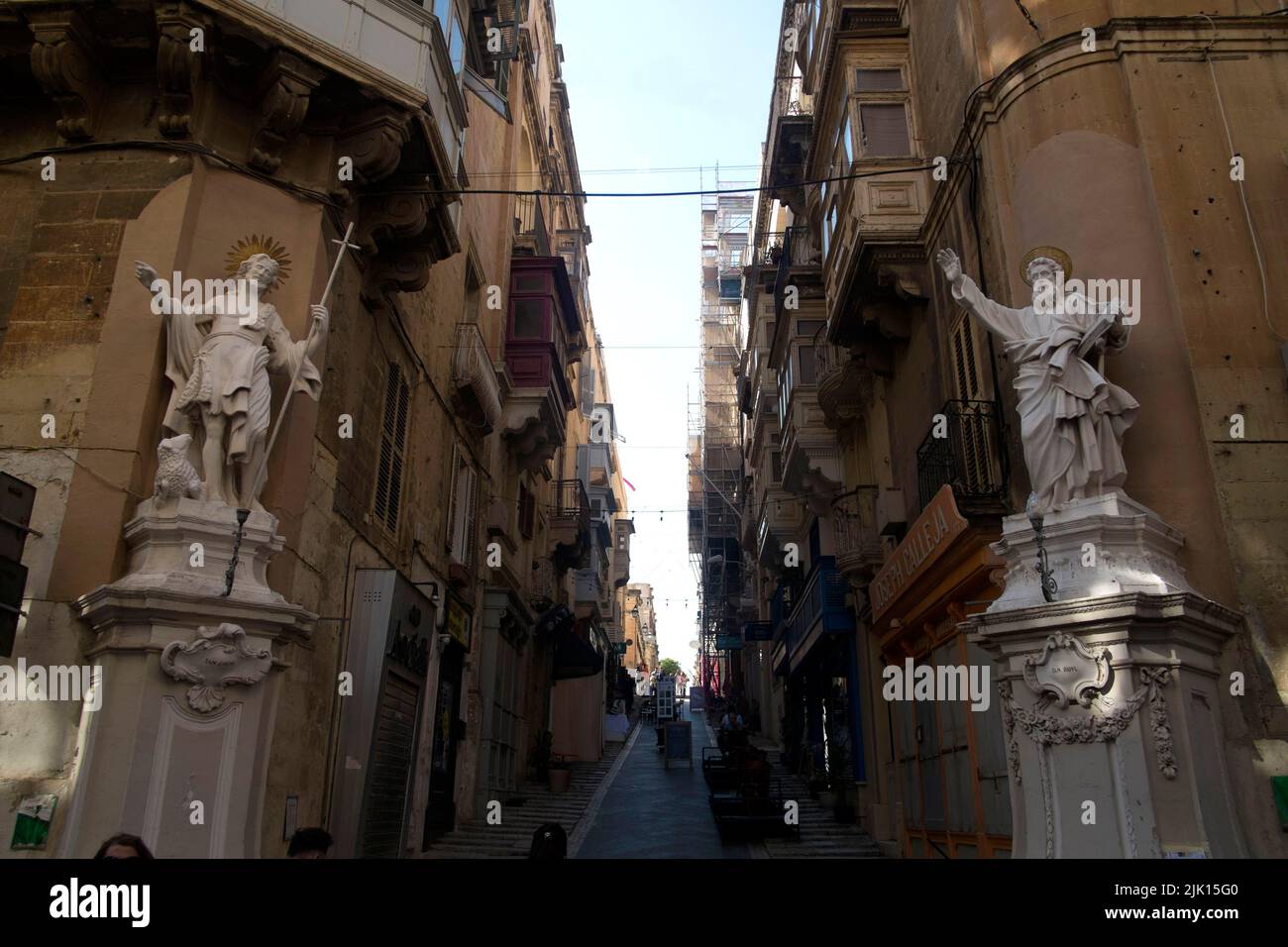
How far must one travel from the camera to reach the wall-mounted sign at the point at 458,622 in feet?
49.5

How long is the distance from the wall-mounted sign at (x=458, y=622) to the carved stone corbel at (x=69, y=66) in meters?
8.57

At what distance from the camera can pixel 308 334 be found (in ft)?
29.0

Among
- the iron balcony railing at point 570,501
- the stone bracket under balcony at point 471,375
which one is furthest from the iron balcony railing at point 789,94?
the iron balcony railing at point 570,501

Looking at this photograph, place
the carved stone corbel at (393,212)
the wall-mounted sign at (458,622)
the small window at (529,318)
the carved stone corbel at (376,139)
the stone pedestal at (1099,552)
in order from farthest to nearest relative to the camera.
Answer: the small window at (529,318) → the wall-mounted sign at (458,622) → the carved stone corbel at (393,212) → the carved stone corbel at (376,139) → the stone pedestal at (1099,552)

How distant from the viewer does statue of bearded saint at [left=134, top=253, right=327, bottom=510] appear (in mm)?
7719

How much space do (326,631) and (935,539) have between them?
7187 millimetres

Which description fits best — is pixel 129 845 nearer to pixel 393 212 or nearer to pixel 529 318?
pixel 393 212

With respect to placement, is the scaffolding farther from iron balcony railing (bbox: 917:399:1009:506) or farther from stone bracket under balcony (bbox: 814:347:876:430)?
iron balcony railing (bbox: 917:399:1009:506)

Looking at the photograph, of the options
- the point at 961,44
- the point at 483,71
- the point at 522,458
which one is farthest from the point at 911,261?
the point at 522,458

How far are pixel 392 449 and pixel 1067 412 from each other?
877 cm

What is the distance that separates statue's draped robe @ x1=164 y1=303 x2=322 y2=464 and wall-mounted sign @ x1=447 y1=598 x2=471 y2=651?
7395mm

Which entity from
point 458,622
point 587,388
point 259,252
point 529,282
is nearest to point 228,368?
point 259,252

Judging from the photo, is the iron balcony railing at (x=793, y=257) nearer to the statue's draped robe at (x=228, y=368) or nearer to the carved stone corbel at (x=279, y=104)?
the carved stone corbel at (x=279, y=104)

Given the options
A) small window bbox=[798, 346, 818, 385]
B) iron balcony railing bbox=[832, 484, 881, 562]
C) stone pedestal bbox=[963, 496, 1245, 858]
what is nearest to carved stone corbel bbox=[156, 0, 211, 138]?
stone pedestal bbox=[963, 496, 1245, 858]
